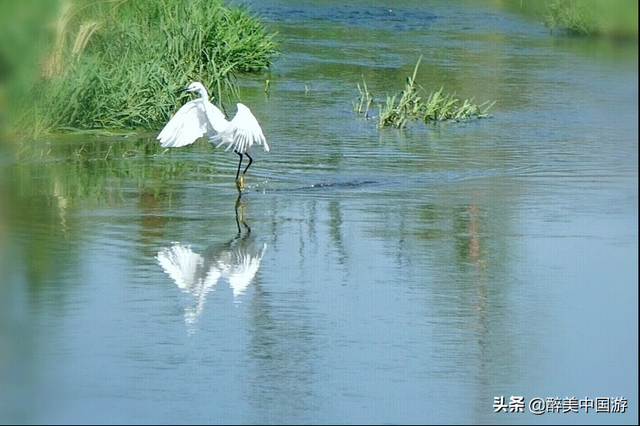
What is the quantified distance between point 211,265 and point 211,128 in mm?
3191

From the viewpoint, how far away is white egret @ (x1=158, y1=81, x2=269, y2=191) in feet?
43.1

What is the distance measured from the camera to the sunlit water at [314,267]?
762 cm

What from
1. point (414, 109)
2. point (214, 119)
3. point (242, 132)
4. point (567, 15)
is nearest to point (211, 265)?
point (242, 132)

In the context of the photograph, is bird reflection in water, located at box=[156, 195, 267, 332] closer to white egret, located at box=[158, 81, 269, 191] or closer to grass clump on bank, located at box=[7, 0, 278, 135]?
white egret, located at box=[158, 81, 269, 191]

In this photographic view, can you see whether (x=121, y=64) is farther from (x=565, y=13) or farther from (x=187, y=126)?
(x=565, y=13)

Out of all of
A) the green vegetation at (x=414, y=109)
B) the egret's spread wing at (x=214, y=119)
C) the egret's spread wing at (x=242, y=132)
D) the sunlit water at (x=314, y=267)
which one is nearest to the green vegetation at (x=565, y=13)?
the green vegetation at (x=414, y=109)

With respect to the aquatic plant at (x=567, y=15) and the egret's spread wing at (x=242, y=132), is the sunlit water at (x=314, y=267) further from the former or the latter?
the aquatic plant at (x=567, y=15)

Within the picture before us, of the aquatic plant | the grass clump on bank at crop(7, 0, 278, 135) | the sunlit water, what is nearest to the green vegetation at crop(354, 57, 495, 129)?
the sunlit water

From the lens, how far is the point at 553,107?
20328 mm

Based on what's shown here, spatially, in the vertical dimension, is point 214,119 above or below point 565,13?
below

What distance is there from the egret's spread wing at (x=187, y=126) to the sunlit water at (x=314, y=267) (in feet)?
1.54

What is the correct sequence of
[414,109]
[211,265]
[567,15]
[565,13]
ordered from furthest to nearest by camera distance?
[565,13] < [567,15] < [414,109] < [211,265]

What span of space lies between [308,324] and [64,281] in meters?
1.89

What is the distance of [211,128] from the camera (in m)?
13.3
